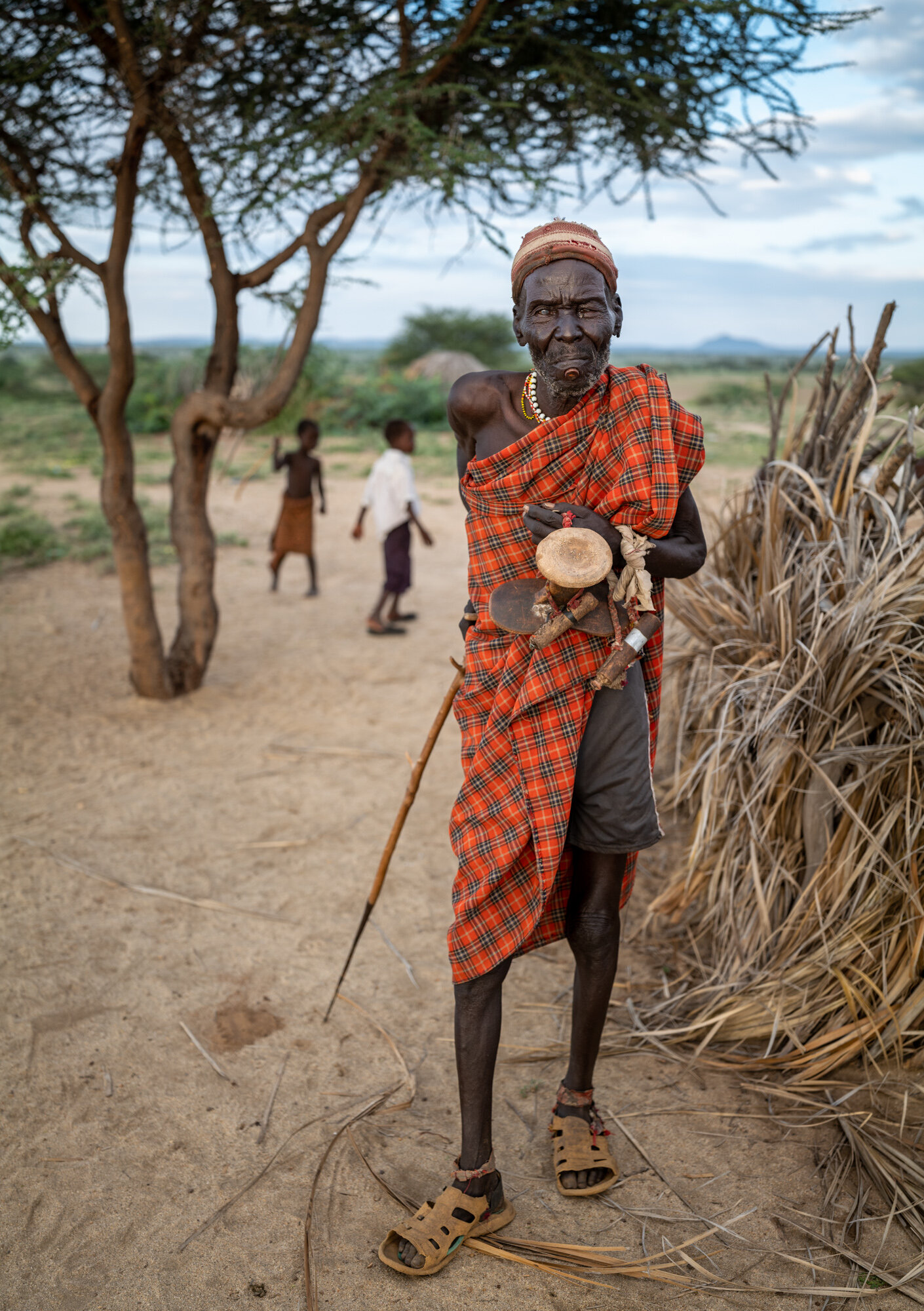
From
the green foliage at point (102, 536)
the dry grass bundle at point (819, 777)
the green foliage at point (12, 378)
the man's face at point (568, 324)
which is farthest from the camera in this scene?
the green foliage at point (12, 378)

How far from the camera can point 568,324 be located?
5.45ft

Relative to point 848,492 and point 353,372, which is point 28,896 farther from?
point 353,372

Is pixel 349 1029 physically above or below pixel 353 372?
below

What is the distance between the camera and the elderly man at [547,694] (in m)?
1.70

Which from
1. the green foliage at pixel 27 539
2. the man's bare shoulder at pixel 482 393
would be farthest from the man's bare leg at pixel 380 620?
the man's bare shoulder at pixel 482 393

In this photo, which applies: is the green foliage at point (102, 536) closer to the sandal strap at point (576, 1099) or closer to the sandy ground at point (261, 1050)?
the sandy ground at point (261, 1050)

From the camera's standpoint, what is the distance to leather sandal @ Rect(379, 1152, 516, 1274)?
169cm

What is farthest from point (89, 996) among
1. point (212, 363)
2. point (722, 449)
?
point (722, 449)

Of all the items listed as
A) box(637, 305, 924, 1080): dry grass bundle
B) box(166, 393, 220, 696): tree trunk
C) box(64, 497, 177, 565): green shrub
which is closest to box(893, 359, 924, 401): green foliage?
box(64, 497, 177, 565): green shrub

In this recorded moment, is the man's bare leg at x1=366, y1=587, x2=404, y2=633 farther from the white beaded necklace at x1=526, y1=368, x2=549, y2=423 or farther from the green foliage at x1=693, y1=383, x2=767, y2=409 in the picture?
the green foliage at x1=693, y1=383, x2=767, y2=409

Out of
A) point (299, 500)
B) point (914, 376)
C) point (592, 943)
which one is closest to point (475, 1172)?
point (592, 943)

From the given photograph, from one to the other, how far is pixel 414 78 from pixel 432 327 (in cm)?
2359

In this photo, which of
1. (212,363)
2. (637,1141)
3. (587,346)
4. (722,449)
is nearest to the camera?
(587,346)

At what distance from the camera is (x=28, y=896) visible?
2957 mm
